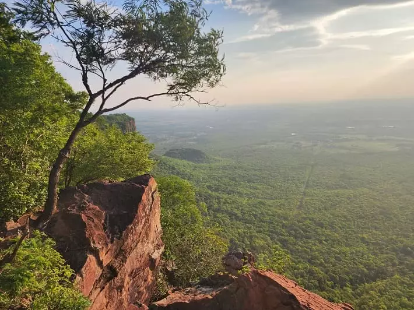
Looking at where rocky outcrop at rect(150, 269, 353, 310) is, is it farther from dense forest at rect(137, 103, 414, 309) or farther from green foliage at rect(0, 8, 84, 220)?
green foliage at rect(0, 8, 84, 220)

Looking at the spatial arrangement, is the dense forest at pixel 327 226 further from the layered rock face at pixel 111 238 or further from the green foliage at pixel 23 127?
the green foliage at pixel 23 127

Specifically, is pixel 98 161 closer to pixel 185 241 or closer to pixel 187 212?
pixel 185 241

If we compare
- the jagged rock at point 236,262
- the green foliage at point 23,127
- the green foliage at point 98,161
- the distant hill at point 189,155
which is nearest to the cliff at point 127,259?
the green foliage at point 23,127

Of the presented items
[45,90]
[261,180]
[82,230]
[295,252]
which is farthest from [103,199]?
[261,180]

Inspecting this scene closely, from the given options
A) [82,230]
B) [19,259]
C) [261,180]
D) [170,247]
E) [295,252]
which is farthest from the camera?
[261,180]

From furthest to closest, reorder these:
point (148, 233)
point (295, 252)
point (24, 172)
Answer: point (295, 252) → point (148, 233) → point (24, 172)

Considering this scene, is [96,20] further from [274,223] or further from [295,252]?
[274,223]

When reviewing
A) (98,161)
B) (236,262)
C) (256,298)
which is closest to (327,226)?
(236,262)
